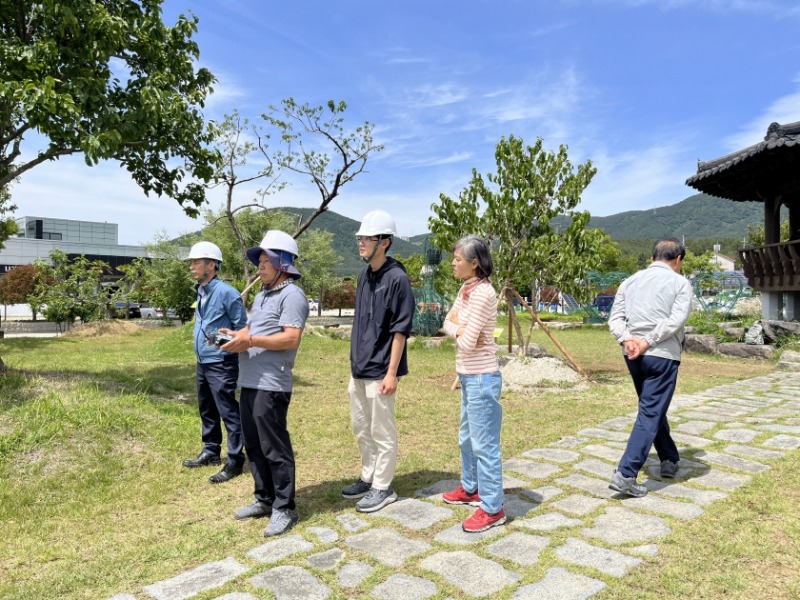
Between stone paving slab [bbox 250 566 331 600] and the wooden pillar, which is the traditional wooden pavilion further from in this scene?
stone paving slab [bbox 250 566 331 600]

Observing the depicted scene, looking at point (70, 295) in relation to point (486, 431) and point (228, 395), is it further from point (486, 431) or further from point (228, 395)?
point (486, 431)

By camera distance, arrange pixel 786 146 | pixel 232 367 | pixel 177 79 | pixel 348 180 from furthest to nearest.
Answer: pixel 348 180 < pixel 786 146 < pixel 177 79 < pixel 232 367

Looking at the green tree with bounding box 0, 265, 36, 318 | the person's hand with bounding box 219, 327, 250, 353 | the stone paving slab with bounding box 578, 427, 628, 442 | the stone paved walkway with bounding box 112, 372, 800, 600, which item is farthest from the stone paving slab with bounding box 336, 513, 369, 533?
the green tree with bounding box 0, 265, 36, 318

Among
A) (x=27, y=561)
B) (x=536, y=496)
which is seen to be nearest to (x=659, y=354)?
(x=536, y=496)

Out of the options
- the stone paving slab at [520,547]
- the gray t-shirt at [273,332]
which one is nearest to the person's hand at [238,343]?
the gray t-shirt at [273,332]

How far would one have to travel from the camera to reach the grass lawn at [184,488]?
10.0 ft

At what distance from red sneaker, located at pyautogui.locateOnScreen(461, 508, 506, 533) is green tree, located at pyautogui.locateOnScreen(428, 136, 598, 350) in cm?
661

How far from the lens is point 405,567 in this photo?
3102 mm

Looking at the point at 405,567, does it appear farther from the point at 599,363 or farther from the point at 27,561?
the point at 599,363

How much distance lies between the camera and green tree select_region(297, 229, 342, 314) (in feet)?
131

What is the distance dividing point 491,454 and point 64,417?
13.3 feet

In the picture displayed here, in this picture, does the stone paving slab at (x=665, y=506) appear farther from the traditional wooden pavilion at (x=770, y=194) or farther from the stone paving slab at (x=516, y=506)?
the traditional wooden pavilion at (x=770, y=194)

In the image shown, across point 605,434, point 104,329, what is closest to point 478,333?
point 605,434

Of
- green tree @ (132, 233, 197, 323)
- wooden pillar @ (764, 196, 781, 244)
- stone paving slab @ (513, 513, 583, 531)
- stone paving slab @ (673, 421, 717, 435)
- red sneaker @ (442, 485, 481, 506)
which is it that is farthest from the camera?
green tree @ (132, 233, 197, 323)
